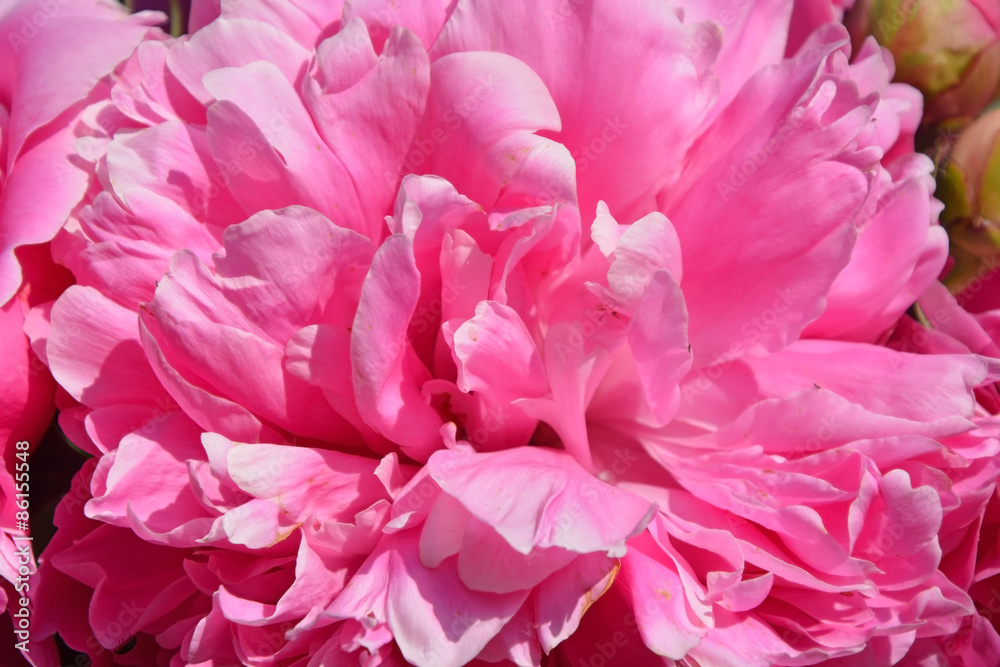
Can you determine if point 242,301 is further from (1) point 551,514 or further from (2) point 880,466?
(2) point 880,466

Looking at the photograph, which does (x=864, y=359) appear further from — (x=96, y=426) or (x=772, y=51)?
(x=96, y=426)

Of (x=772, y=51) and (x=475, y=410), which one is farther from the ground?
(x=772, y=51)

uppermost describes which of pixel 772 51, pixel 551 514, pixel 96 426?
pixel 772 51

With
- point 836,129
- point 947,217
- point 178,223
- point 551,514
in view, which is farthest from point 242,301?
point 947,217

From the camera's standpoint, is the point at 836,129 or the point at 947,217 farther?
the point at 947,217

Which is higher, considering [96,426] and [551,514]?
[551,514]

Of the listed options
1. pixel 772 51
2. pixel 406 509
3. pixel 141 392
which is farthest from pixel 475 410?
pixel 772 51
